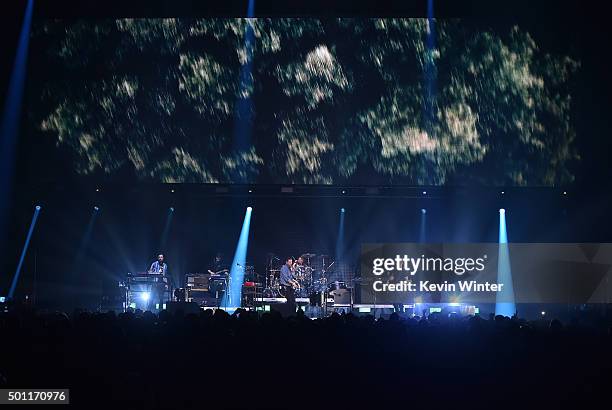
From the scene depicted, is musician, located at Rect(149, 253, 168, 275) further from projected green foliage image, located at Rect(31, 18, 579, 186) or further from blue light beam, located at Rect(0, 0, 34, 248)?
blue light beam, located at Rect(0, 0, 34, 248)

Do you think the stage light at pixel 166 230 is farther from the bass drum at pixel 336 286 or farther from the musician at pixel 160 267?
the bass drum at pixel 336 286

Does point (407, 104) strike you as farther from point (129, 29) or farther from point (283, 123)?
point (129, 29)

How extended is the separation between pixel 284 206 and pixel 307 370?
42.1 feet

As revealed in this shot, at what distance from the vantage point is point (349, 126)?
47.2ft

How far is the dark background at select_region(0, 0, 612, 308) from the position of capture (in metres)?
13.9

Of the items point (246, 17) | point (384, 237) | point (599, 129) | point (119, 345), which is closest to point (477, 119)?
point (599, 129)

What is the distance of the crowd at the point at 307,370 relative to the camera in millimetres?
3738

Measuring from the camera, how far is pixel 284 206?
1669 cm

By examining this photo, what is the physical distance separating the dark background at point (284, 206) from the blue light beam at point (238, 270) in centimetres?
17

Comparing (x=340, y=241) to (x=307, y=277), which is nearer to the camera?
(x=307, y=277)

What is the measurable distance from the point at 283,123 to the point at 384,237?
3.82 metres

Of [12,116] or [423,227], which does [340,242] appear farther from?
[12,116]

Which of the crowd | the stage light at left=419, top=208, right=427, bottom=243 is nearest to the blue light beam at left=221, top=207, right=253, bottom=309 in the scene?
the stage light at left=419, top=208, right=427, bottom=243

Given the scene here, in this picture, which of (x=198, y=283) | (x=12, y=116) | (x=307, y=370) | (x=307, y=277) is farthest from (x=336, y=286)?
(x=307, y=370)
